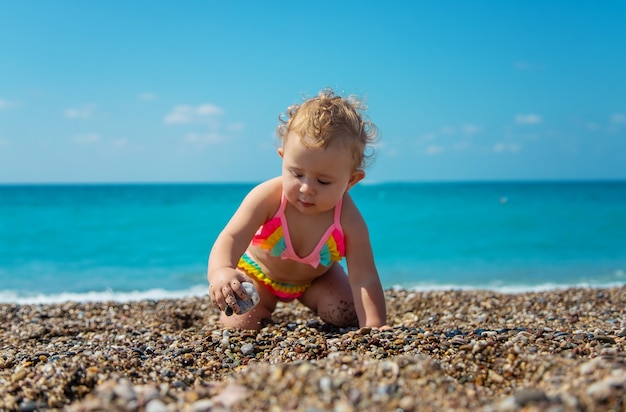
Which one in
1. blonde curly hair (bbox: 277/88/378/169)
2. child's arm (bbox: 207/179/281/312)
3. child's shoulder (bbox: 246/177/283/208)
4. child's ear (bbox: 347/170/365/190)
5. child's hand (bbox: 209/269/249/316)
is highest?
blonde curly hair (bbox: 277/88/378/169)

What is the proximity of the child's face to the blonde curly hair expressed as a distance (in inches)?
2.3

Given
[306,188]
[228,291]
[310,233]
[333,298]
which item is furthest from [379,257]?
[228,291]

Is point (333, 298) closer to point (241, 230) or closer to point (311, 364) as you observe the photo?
point (241, 230)

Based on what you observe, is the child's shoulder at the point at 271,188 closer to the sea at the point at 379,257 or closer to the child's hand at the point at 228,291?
the child's hand at the point at 228,291

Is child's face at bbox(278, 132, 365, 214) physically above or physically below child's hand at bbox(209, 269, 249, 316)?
above

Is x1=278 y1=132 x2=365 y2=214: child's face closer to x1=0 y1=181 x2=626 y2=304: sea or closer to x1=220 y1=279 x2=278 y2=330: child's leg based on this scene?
x1=220 y1=279 x2=278 y2=330: child's leg

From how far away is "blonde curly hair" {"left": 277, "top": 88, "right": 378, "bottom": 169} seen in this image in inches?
165

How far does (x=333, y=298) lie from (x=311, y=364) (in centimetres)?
245

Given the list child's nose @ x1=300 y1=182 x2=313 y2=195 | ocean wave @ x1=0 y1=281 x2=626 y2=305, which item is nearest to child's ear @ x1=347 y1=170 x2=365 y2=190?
child's nose @ x1=300 y1=182 x2=313 y2=195

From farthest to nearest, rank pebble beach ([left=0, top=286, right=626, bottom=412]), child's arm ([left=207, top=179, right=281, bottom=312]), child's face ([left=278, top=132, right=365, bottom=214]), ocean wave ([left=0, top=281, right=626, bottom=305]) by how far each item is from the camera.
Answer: ocean wave ([left=0, top=281, right=626, bottom=305]) < child's arm ([left=207, top=179, right=281, bottom=312]) < child's face ([left=278, top=132, right=365, bottom=214]) < pebble beach ([left=0, top=286, right=626, bottom=412])

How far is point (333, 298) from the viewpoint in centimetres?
514

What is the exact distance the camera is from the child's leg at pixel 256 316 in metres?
4.97

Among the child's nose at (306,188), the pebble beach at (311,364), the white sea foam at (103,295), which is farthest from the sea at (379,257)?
the child's nose at (306,188)

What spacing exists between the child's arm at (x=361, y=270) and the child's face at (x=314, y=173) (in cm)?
41
